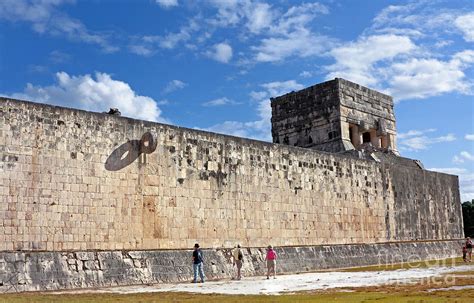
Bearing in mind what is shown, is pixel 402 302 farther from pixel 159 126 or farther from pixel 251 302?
pixel 159 126

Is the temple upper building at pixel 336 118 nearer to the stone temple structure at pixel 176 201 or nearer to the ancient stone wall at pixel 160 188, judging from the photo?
the stone temple structure at pixel 176 201

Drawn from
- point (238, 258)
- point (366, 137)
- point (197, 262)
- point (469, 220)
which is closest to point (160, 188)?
point (197, 262)

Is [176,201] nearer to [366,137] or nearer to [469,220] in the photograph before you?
[366,137]

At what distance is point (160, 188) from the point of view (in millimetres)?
17312

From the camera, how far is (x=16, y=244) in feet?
45.7

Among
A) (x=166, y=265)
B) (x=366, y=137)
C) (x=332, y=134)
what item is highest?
(x=366, y=137)

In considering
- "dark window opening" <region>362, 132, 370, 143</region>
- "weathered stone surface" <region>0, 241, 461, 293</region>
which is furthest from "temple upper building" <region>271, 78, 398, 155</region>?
"weathered stone surface" <region>0, 241, 461, 293</region>

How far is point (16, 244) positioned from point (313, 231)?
1217 centimetres

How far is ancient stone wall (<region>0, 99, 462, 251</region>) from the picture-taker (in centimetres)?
1453

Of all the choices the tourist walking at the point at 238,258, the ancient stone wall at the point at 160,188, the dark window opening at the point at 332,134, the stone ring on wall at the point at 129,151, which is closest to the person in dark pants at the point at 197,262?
the ancient stone wall at the point at 160,188

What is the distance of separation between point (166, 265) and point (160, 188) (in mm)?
2409

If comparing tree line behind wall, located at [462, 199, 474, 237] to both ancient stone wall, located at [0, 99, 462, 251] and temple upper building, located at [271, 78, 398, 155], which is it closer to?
temple upper building, located at [271, 78, 398, 155]

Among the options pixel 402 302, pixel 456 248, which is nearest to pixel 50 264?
pixel 402 302

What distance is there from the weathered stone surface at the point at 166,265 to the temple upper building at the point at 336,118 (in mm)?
6555
